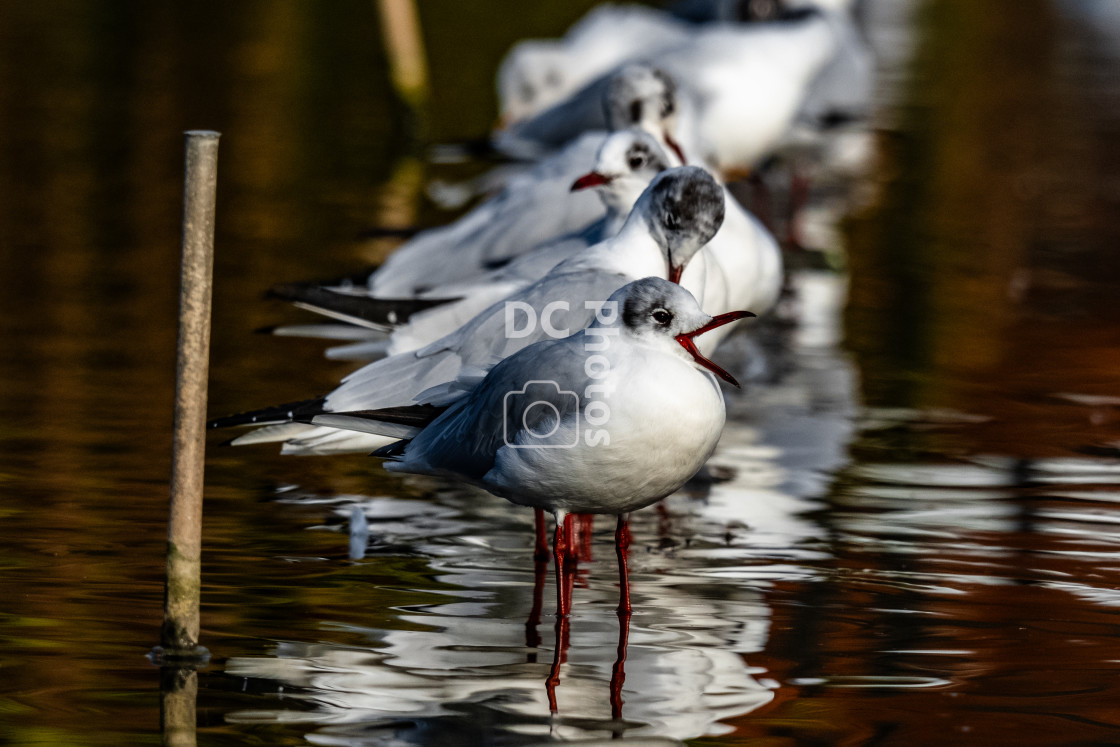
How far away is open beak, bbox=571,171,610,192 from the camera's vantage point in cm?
701

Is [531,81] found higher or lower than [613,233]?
higher

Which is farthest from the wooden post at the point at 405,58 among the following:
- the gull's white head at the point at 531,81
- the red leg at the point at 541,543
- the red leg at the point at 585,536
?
the red leg at the point at 541,543

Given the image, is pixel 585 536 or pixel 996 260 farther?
pixel 996 260

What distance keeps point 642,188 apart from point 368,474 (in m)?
1.54

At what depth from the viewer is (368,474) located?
692 cm

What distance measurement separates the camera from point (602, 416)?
4.85 m

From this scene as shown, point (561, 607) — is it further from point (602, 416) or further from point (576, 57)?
point (576, 57)

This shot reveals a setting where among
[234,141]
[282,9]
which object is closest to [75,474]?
[234,141]

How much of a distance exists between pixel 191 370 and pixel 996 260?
25.8ft

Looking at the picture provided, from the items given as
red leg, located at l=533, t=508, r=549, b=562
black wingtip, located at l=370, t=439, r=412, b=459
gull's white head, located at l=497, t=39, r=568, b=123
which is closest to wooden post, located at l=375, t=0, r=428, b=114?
gull's white head, located at l=497, t=39, r=568, b=123

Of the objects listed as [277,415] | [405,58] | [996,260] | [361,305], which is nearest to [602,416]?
[277,415]

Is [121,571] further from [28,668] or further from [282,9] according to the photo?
[282,9]

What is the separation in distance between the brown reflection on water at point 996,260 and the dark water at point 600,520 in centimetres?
4

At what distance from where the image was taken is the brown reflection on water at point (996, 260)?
8.54m
